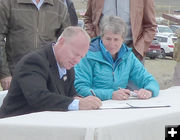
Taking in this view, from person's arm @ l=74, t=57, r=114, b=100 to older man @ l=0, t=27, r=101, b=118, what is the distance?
1.54 ft

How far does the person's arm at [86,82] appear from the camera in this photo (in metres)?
3.13

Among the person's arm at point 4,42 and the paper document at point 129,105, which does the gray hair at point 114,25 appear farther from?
the person's arm at point 4,42

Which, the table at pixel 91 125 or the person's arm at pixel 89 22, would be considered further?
the person's arm at pixel 89 22

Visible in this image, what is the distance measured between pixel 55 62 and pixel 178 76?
2.52 metres

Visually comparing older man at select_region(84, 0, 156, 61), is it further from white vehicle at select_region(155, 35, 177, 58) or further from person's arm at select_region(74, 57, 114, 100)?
white vehicle at select_region(155, 35, 177, 58)

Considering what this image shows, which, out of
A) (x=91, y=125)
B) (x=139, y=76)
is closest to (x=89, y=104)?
(x=91, y=125)

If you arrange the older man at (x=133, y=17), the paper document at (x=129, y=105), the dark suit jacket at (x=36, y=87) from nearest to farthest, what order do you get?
the dark suit jacket at (x=36, y=87) → the paper document at (x=129, y=105) → the older man at (x=133, y=17)

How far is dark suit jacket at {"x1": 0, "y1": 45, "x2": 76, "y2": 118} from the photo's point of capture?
8.12ft

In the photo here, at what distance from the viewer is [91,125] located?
6.64 ft

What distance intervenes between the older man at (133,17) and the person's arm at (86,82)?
3.65ft

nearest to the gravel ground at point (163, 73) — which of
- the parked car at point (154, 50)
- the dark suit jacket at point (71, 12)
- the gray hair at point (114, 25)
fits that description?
the parked car at point (154, 50)

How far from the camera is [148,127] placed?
2.23 meters

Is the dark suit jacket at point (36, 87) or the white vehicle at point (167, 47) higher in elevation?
the dark suit jacket at point (36, 87)

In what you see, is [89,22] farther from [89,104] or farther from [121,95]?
[89,104]
